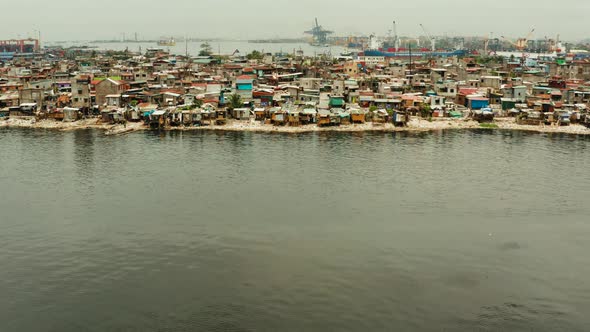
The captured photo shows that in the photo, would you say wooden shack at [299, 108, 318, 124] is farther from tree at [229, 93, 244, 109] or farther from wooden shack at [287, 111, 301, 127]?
tree at [229, 93, 244, 109]

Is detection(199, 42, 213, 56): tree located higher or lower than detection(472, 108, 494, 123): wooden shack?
higher

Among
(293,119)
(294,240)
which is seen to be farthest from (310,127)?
(294,240)

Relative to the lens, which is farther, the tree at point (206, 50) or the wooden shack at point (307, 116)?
the tree at point (206, 50)

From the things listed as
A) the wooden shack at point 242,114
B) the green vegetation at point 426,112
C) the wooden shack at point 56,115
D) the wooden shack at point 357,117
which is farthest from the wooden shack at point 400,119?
the wooden shack at point 56,115

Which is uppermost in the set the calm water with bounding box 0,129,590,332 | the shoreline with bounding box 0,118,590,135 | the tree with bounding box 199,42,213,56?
the tree with bounding box 199,42,213,56

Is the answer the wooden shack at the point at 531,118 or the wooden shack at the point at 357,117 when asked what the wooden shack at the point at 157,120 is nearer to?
the wooden shack at the point at 357,117

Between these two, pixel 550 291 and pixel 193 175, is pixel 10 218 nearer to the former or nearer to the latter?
pixel 193 175

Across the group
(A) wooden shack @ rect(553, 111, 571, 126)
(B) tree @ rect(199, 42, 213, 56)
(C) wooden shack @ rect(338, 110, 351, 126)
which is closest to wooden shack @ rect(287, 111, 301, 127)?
(C) wooden shack @ rect(338, 110, 351, 126)
